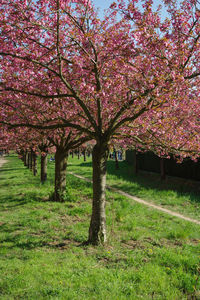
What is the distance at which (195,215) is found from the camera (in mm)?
10328

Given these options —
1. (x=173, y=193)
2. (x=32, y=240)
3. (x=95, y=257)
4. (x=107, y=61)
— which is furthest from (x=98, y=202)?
(x=173, y=193)

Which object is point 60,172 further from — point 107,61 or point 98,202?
point 107,61

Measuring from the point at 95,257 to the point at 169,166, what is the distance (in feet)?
44.3

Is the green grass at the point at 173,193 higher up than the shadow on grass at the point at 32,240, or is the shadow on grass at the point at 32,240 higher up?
the green grass at the point at 173,193

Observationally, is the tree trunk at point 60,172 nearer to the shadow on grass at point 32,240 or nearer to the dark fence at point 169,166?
the shadow on grass at point 32,240

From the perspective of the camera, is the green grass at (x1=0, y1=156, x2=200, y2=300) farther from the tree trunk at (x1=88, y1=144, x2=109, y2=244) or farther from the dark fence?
the dark fence

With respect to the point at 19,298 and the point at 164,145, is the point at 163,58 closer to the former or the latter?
the point at 164,145

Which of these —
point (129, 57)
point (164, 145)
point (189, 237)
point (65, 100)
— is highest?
point (129, 57)

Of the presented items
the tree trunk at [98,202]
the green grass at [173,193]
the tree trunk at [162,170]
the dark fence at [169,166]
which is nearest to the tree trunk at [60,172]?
the green grass at [173,193]

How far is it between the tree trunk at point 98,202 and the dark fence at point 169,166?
10301 millimetres

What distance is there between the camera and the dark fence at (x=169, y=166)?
52.2 feet

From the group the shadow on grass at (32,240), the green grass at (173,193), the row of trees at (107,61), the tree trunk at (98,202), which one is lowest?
the shadow on grass at (32,240)

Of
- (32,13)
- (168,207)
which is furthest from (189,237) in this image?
(32,13)

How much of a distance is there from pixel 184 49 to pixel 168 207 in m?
7.69
